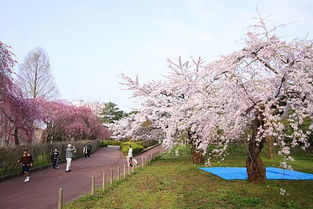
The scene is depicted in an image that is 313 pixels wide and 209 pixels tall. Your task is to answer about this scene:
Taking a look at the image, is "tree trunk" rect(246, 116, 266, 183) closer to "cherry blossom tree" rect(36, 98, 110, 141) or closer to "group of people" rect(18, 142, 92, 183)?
"group of people" rect(18, 142, 92, 183)

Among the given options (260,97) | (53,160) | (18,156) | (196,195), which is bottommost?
(196,195)

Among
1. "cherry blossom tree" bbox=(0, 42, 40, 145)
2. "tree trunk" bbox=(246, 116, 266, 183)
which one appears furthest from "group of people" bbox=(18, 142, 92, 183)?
"tree trunk" bbox=(246, 116, 266, 183)

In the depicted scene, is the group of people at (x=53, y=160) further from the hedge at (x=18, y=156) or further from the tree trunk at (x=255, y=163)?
the tree trunk at (x=255, y=163)

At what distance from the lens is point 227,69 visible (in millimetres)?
8914

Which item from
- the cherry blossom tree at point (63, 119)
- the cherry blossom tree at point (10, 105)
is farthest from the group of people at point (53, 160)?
the cherry blossom tree at point (63, 119)

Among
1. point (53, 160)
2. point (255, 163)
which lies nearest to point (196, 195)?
point (255, 163)

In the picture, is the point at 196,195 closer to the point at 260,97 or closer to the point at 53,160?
the point at 260,97

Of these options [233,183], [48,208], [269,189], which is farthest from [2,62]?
[269,189]

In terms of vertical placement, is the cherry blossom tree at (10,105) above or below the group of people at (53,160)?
above

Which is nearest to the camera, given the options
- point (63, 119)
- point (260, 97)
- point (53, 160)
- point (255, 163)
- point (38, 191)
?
point (260, 97)

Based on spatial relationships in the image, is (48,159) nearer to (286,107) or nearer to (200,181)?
(200,181)

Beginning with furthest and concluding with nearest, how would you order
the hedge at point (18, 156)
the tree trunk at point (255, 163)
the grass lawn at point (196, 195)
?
the hedge at point (18, 156) → the tree trunk at point (255, 163) → the grass lawn at point (196, 195)

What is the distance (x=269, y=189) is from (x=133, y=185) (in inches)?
223

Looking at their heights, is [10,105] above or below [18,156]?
above
